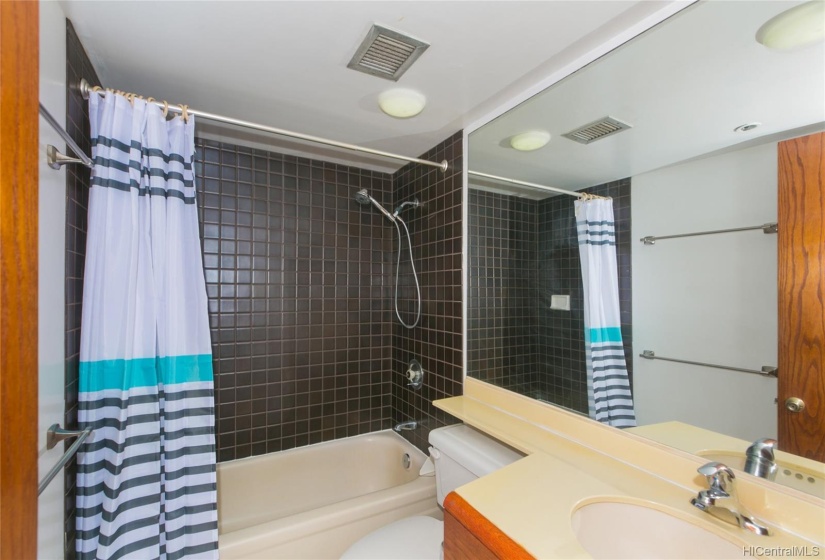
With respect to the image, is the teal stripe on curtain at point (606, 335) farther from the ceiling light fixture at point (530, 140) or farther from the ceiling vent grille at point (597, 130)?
the ceiling light fixture at point (530, 140)

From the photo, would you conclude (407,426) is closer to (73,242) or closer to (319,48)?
(73,242)

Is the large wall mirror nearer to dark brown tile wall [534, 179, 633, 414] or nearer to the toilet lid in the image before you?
dark brown tile wall [534, 179, 633, 414]

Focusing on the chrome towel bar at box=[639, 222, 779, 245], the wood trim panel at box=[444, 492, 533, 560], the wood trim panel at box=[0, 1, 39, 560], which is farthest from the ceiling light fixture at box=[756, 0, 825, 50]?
the wood trim panel at box=[0, 1, 39, 560]

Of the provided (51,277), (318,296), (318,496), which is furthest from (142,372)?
(318,496)

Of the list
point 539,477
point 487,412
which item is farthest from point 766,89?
point 487,412

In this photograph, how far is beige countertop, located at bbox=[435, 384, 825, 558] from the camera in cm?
76

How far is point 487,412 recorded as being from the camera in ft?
5.16

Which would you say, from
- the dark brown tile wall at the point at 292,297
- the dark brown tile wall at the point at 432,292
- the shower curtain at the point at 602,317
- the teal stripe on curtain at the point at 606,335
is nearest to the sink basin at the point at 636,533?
the shower curtain at the point at 602,317

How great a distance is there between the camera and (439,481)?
5.23 ft

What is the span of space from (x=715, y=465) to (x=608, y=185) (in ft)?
2.95

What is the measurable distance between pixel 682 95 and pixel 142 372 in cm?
204

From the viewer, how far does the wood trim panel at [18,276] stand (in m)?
0.52

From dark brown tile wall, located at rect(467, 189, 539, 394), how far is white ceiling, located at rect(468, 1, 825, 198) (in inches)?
11.5

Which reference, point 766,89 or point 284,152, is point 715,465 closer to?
point 766,89
